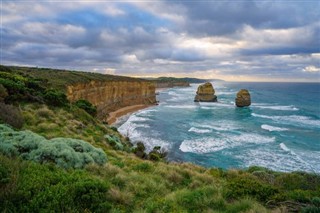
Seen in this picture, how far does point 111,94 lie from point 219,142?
40596 millimetres

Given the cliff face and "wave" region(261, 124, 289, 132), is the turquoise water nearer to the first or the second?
"wave" region(261, 124, 289, 132)

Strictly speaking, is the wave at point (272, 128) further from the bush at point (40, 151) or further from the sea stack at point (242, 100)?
the bush at point (40, 151)

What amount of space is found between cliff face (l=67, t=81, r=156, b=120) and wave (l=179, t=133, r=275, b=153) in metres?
19.0

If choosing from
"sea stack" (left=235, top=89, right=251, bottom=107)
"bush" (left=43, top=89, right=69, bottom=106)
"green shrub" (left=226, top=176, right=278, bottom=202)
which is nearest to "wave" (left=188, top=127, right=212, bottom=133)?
"bush" (left=43, top=89, right=69, bottom=106)

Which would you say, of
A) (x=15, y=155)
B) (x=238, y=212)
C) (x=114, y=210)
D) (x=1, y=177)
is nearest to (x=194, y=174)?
(x=238, y=212)

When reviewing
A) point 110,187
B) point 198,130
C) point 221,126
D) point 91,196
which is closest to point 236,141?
point 198,130

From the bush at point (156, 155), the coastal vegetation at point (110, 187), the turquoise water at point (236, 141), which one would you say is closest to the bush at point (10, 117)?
the coastal vegetation at point (110, 187)

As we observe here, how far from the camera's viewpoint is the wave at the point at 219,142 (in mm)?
31125

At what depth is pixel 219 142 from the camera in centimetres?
3419

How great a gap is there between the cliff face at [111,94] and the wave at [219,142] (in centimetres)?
1904

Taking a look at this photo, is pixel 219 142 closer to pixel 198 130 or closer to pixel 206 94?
pixel 198 130

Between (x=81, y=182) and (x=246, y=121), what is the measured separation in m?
48.9

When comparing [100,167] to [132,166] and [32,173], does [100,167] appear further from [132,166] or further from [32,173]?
[32,173]

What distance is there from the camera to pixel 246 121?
172ft
